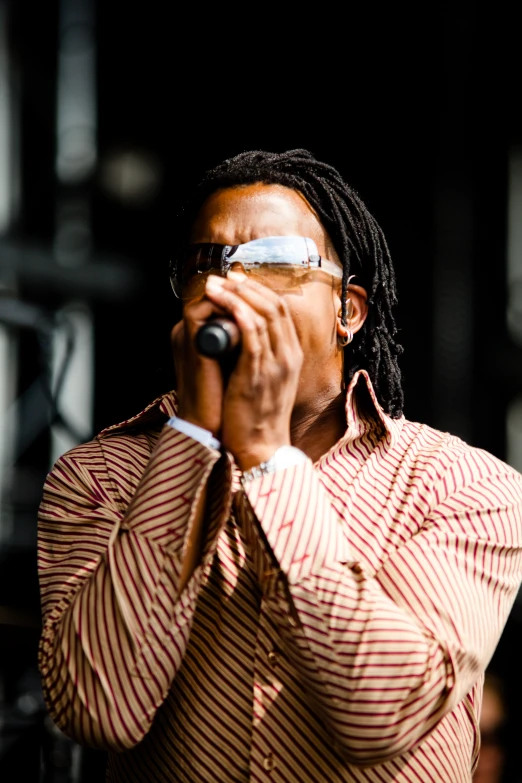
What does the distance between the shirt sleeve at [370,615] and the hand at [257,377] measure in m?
0.06

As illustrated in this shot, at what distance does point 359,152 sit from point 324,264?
2.19 meters

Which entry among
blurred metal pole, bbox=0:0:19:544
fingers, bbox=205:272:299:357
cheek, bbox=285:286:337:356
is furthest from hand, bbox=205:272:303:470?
blurred metal pole, bbox=0:0:19:544

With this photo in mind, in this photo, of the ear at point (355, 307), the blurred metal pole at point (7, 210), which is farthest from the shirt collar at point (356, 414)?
the blurred metal pole at point (7, 210)

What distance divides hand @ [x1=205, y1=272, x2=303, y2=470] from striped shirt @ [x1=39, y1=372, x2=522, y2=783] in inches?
2.1

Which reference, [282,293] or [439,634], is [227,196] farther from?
[439,634]

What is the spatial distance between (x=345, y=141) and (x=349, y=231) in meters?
2.04

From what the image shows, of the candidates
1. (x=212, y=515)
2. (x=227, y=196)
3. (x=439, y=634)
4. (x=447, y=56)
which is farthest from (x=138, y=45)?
(x=439, y=634)

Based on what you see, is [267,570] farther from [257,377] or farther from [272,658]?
[257,377]

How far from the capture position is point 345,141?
357 centimetres

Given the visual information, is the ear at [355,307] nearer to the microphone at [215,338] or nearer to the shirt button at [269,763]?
the microphone at [215,338]

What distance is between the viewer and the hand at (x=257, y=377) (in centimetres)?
120

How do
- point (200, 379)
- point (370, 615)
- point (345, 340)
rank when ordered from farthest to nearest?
1. point (345, 340)
2. point (200, 379)
3. point (370, 615)

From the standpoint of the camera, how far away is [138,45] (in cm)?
367

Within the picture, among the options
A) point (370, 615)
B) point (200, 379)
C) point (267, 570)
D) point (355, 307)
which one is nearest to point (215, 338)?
point (200, 379)
